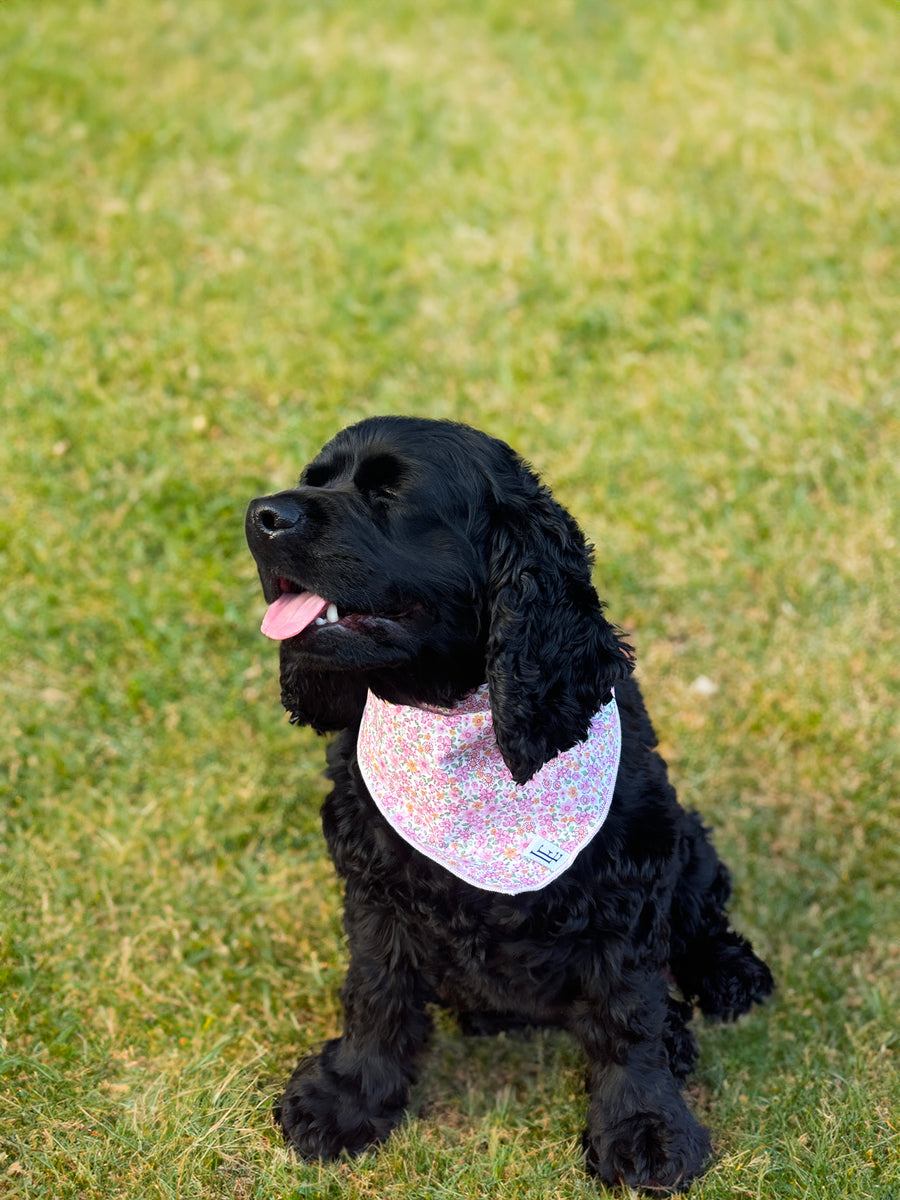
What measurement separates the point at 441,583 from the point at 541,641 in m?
0.25

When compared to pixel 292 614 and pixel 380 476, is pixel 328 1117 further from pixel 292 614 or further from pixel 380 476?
pixel 380 476

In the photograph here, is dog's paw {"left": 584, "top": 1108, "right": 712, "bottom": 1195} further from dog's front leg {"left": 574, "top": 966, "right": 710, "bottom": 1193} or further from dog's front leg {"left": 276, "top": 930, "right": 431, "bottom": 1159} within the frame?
dog's front leg {"left": 276, "top": 930, "right": 431, "bottom": 1159}

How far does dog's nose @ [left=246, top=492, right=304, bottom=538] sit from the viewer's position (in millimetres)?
2457

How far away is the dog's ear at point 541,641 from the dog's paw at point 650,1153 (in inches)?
39.7

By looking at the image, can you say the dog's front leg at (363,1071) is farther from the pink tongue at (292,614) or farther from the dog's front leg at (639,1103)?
the pink tongue at (292,614)

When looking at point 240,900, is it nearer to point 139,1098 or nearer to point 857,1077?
point 139,1098

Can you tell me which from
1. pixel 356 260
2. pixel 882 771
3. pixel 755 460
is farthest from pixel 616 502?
pixel 356 260

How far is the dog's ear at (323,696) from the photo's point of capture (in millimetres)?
2889

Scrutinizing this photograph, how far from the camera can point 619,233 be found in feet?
19.7

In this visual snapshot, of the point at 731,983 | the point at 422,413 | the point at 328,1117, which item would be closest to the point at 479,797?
the point at 328,1117

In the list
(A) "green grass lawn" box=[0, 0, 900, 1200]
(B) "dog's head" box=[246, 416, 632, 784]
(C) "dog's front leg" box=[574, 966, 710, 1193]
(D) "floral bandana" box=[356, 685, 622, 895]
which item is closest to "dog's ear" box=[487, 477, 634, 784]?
(B) "dog's head" box=[246, 416, 632, 784]

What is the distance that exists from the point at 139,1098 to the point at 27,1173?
1.01 ft

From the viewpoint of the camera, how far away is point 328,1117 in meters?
3.04

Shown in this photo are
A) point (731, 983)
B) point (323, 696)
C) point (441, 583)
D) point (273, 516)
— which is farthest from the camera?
point (731, 983)
